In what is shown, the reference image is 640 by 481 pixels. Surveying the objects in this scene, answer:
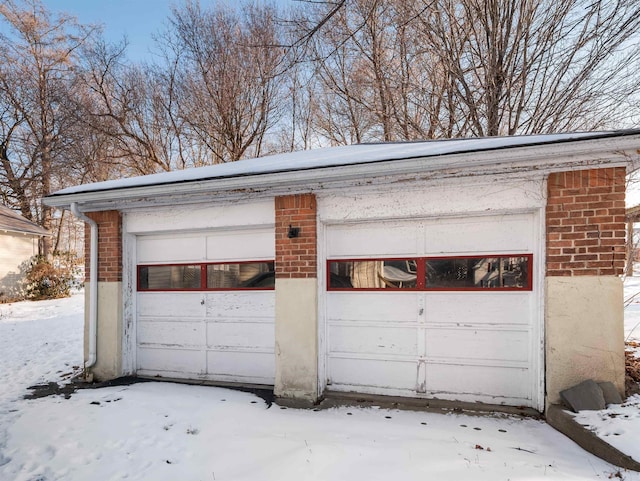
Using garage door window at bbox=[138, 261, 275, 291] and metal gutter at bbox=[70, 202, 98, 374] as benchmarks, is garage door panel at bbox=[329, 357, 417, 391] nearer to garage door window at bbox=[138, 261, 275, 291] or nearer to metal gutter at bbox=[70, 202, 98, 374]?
garage door window at bbox=[138, 261, 275, 291]

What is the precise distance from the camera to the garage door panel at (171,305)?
546 centimetres

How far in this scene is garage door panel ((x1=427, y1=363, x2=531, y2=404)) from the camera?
4.16 m

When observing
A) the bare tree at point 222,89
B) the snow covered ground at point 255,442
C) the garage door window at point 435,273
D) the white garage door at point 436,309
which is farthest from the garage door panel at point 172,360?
the bare tree at point 222,89

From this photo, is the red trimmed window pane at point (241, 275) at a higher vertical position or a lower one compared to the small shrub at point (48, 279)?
higher

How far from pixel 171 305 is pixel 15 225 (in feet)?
44.0

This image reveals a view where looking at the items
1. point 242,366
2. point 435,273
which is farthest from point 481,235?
point 242,366

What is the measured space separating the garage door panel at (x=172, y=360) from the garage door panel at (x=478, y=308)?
3.40m

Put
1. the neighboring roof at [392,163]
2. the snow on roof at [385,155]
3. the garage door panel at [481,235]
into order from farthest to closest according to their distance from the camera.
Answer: the garage door panel at [481,235]
the snow on roof at [385,155]
the neighboring roof at [392,163]

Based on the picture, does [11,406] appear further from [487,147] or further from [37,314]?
[37,314]

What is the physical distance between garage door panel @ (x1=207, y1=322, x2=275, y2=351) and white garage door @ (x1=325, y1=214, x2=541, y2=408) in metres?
0.92

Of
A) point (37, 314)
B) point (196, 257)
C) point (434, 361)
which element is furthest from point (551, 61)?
→ point (37, 314)

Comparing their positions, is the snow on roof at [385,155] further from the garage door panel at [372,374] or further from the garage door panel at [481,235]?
the garage door panel at [372,374]

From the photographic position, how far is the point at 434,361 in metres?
4.40

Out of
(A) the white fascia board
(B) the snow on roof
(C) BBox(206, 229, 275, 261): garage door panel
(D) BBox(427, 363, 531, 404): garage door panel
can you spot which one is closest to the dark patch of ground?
(C) BBox(206, 229, 275, 261): garage door panel
